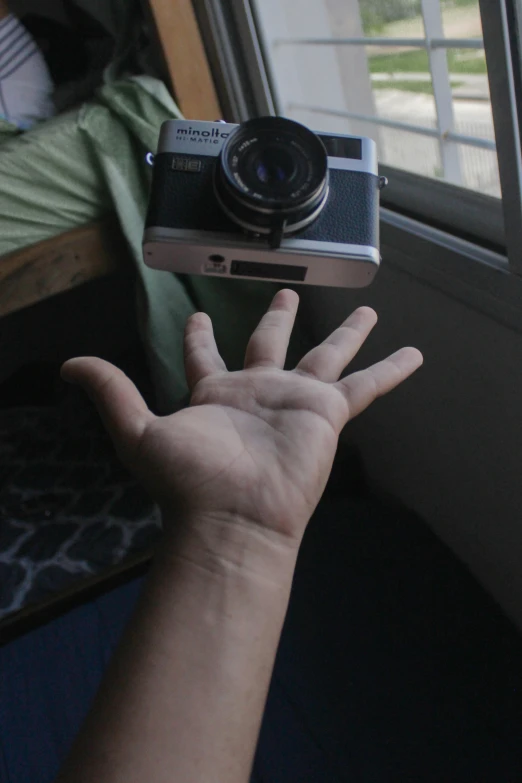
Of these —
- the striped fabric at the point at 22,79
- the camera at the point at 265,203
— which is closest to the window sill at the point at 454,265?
the camera at the point at 265,203

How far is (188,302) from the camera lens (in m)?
0.93

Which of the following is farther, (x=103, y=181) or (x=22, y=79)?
(x=22, y=79)

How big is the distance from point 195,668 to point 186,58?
33.9 inches

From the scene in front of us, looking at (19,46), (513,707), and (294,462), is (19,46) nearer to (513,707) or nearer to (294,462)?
(294,462)

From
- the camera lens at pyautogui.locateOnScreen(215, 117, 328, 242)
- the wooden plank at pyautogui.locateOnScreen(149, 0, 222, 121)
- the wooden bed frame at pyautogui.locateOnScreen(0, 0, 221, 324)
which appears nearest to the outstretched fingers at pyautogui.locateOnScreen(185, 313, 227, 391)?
the camera lens at pyautogui.locateOnScreen(215, 117, 328, 242)

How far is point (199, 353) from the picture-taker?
19.7 inches

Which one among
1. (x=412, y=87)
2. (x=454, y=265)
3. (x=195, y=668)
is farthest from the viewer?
(x=412, y=87)

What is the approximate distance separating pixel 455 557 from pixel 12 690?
683 millimetres

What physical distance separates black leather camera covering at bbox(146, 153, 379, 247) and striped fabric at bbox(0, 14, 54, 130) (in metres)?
0.56

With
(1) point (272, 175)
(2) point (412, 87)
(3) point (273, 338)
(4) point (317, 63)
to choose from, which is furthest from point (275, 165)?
(4) point (317, 63)

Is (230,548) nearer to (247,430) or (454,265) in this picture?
(247,430)

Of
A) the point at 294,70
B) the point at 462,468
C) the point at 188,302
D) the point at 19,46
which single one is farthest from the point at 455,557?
the point at 19,46

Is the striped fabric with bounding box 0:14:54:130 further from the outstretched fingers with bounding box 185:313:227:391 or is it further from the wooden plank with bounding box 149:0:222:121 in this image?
the outstretched fingers with bounding box 185:313:227:391

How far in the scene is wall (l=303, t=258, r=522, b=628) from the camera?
0.72 meters
